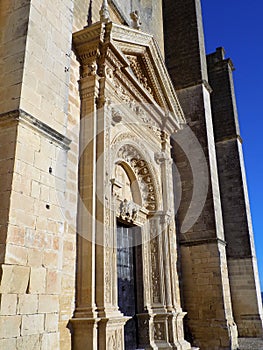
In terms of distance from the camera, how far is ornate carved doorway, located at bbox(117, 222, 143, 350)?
6707mm

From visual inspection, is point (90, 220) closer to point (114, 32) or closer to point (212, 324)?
point (114, 32)

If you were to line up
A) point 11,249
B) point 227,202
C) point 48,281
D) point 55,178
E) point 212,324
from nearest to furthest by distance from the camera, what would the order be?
point 11,249
point 48,281
point 55,178
point 212,324
point 227,202

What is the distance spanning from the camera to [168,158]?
9031mm

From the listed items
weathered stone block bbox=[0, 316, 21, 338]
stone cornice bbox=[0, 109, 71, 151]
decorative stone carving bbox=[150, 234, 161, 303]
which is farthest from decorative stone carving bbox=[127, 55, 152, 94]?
weathered stone block bbox=[0, 316, 21, 338]

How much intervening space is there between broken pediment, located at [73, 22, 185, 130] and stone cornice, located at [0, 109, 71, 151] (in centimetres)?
210

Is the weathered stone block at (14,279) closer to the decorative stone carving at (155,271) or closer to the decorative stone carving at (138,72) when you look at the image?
the decorative stone carving at (155,271)

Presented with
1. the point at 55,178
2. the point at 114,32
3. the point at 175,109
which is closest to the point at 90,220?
the point at 55,178

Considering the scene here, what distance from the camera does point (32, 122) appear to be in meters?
4.09

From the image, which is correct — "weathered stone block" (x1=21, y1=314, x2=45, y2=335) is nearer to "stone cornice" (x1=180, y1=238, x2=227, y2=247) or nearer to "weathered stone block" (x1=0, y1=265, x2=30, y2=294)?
"weathered stone block" (x1=0, y1=265, x2=30, y2=294)

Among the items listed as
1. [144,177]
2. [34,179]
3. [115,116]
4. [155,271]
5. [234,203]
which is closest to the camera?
[34,179]

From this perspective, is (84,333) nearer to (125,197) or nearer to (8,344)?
(8,344)

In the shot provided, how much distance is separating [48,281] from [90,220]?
155 cm

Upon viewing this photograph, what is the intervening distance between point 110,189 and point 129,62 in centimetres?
292

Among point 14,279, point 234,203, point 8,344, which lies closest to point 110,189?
point 14,279
